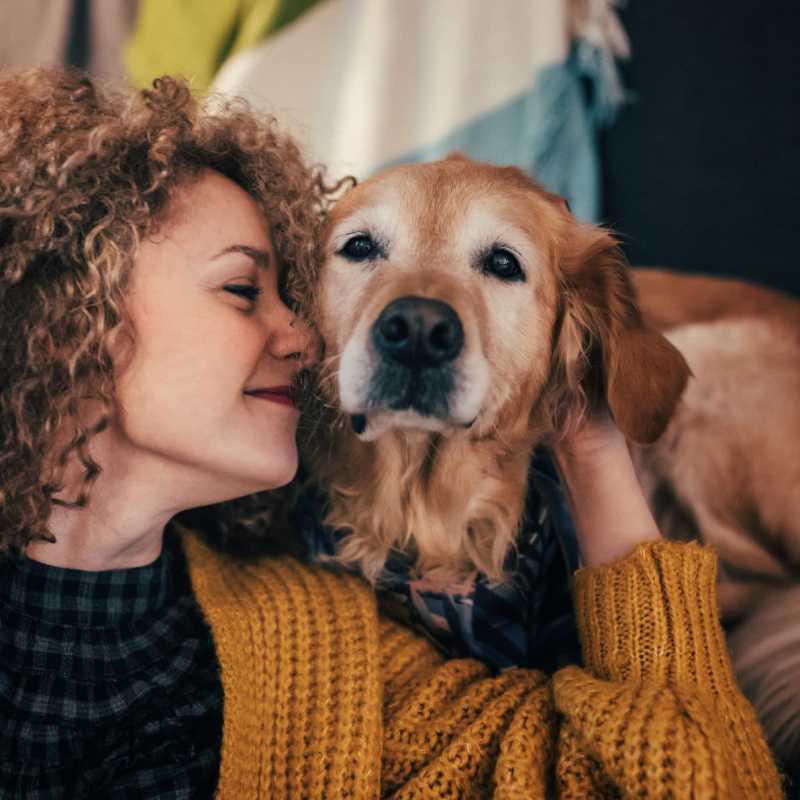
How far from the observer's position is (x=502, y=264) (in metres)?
1.19

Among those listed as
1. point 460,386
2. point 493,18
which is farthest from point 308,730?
point 493,18

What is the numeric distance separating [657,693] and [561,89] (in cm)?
158

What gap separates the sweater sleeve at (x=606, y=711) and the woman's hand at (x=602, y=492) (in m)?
0.06

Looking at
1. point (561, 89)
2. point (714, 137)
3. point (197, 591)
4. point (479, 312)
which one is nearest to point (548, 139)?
point (561, 89)

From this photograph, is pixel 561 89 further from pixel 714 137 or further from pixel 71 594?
pixel 71 594

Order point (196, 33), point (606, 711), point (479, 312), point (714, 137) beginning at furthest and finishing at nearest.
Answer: point (714, 137), point (196, 33), point (479, 312), point (606, 711)

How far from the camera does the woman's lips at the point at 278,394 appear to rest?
115 centimetres

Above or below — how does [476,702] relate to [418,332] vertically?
below

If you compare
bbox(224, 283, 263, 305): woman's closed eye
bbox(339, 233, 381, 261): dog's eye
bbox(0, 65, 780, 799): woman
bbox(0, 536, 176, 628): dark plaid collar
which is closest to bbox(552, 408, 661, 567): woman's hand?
bbox(0, 65, 780, 799): woman

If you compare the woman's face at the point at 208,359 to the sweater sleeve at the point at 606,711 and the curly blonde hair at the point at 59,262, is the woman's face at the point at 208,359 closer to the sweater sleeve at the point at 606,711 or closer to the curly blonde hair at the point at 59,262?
the curly blonde hair at the point at 59,262

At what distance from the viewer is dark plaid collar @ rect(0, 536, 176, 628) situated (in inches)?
42.6

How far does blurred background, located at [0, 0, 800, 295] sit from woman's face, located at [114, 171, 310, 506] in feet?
2.81

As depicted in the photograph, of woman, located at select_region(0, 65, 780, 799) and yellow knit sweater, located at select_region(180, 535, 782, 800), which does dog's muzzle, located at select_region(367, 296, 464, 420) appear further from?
yellow knit sweater, located at select_region(180, 535, 782, 800)

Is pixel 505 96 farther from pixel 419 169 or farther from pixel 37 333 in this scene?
pixel 37 333
